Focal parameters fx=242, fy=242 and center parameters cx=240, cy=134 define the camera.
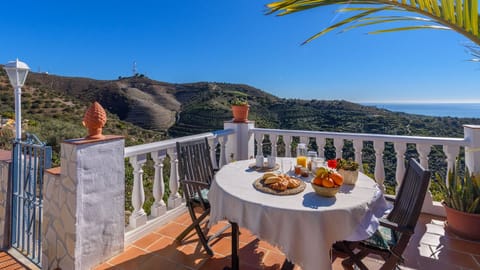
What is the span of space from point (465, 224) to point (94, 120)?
3535mm

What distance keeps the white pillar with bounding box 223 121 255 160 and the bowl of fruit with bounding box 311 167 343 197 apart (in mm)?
2340

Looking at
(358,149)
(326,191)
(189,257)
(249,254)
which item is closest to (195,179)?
(189,257)

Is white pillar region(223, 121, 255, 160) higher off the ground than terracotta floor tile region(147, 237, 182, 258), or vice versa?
white pillar region(223, 121, 255, 160)

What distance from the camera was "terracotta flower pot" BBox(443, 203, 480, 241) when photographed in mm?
2322

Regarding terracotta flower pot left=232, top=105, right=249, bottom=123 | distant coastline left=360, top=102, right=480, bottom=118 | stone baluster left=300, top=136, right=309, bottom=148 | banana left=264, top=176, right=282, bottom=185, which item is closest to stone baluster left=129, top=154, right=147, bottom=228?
banana left=264, top=176, right=282, bottom=185

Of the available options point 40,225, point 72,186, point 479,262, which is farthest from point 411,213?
point 40,225

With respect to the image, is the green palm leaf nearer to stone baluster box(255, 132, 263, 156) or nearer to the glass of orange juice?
the glass of orange juice

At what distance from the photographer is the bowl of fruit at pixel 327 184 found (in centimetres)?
146

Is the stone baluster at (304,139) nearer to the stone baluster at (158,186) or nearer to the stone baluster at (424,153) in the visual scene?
the stone baluster at (424,153)

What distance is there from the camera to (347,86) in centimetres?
1011

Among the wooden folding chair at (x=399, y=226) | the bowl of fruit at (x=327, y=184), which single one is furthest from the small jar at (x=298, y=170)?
the wooden folding chair at (x=399, y=226)

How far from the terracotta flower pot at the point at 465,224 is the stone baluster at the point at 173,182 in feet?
9.63

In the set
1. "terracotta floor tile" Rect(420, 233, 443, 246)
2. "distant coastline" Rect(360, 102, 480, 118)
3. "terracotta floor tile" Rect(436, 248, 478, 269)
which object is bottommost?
"terracotta floor tile" Rect(436, 248, 478, 269)

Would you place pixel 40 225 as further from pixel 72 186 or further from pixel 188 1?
pixel 188 1
